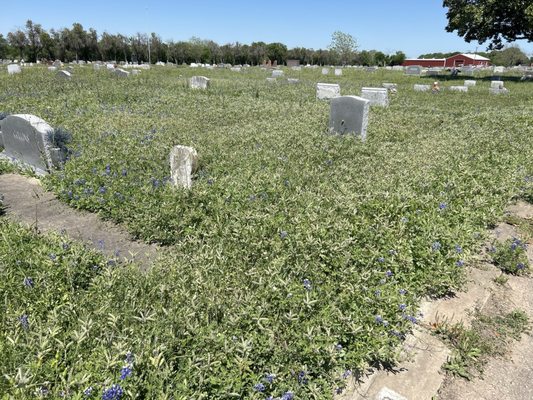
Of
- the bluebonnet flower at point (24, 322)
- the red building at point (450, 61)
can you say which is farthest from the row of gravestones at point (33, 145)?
the red building at point (450, 61)

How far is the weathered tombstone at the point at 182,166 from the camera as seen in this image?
5.89m

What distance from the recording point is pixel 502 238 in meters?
5.07

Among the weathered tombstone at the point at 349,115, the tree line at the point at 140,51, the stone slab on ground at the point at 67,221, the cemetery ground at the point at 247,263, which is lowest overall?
the stone slab on ground at the point at 67,221

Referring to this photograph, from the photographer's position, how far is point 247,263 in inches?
155

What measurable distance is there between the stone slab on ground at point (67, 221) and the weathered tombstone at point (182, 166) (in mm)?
1228

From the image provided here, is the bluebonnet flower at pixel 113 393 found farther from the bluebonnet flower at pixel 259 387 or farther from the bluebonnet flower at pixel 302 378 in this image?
the bluebonnet flower at pixel 302 378

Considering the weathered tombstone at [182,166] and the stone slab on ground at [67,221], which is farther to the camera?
the weathered tombstone at [182,166]

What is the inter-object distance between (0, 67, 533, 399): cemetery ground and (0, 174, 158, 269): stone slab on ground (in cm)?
18

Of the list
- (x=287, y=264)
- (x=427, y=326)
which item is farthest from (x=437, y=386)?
(x=287, y=264)

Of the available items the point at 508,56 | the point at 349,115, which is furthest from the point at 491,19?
the point at 508,56

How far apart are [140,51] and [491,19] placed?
6197 centimetres

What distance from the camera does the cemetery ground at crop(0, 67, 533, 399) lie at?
245 cm

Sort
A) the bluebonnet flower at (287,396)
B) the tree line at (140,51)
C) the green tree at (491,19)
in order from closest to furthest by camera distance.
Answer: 1. the bluebonnet flower at (287,396)
2. the green tree at (491,19)
3. the tree line at (140,51)

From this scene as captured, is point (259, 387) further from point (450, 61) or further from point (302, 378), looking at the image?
point (450, 61)
